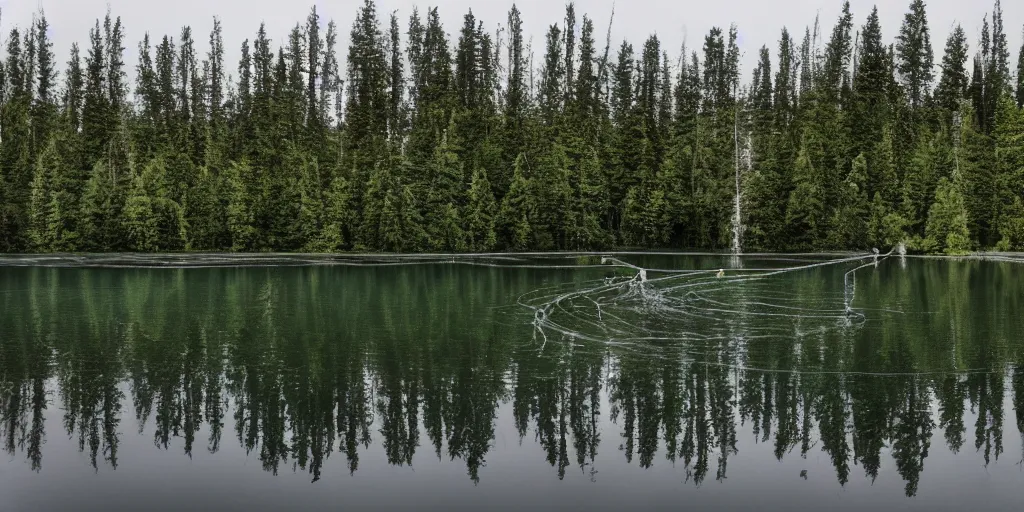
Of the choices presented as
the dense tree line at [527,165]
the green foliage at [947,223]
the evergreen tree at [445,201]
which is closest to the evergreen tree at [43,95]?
the dense tree line at [527,165]

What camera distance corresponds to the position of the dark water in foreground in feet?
36.1

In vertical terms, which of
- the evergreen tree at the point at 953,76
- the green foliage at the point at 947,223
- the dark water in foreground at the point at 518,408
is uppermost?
the evergreen tree at the point at 953,76

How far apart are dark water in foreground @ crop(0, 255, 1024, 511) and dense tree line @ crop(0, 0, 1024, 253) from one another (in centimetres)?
3965

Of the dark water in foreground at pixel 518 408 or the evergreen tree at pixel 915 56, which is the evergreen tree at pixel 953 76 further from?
the dark water in foreground at pixel 518 408

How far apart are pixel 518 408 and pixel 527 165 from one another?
59.0 m

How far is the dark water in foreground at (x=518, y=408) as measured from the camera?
11.0 metres

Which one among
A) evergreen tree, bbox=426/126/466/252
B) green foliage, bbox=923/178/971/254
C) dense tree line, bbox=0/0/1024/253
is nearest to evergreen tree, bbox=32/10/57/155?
dense tree line, bbox=0/0/1024/253

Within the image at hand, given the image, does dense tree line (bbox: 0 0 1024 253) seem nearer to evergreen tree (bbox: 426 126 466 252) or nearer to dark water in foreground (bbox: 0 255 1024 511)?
evergreen tree (bbox: 426 126 466 252)

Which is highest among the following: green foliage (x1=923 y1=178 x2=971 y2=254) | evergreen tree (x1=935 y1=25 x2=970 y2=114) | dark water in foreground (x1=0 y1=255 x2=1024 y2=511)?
evergreen tree (x1=935 y1=25 x2=970 y2=114)

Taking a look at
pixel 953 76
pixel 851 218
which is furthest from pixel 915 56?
pixel 851 218

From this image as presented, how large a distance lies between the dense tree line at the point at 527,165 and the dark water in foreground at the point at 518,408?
3965cm

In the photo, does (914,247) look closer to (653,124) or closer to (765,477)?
(653,124)

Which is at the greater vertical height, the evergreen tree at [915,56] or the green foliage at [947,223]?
the evergreen tree at [915,56]

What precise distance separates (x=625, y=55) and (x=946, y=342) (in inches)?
2970
